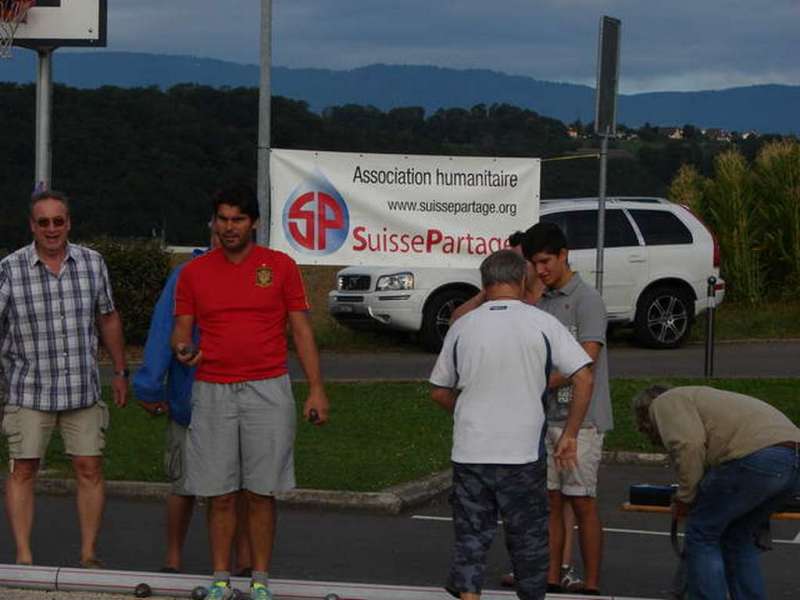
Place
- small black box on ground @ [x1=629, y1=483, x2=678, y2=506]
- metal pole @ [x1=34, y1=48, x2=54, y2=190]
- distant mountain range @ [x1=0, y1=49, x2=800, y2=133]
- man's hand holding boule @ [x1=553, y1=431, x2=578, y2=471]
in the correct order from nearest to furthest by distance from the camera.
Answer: man's hand holding boule @ [x1=553, y1=431, x2=578, y2=471], small black box on ground @ [x1=629, y1=483, x2=678, y2=506], metal pole @ [x1=34, y1=48, x2=54, y2=190], distant mountain range @ [x1=0, y1=49, x2=800, y2=133]

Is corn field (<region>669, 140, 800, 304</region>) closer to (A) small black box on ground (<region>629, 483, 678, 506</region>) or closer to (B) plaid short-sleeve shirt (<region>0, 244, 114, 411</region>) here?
(A) small black box on ground (<region>629, 483, 678, 506</region>)

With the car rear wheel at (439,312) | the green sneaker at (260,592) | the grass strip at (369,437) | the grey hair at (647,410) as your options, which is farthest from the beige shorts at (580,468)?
the car rear wheel at (439,312)

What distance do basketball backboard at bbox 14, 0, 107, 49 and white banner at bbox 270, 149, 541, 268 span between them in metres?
4.84

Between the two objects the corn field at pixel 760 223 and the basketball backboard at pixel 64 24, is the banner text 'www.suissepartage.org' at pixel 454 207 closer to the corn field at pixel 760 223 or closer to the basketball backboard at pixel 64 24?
the basketball backboard at pixel 64 24

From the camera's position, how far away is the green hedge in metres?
20.8

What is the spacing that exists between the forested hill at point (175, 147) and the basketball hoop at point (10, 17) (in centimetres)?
1640

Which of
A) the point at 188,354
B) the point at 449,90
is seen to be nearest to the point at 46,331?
the point at 188,354

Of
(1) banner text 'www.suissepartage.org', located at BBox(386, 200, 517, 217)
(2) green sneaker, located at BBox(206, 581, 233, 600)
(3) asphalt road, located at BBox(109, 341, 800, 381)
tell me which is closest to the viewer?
(2) green sneaker, located at BBox(206, 581, 233, 600)

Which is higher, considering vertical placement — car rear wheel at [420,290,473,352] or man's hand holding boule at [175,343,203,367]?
man's hand holding boule at [175,343,203,367]

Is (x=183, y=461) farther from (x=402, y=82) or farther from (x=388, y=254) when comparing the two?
(x=402, y=82)

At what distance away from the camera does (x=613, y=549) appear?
10.5 metres

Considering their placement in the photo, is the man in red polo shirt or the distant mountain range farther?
the distant mountain range

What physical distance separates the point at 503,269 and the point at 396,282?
13.3 m

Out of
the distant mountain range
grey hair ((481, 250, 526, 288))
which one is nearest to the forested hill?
the distant mountain range
